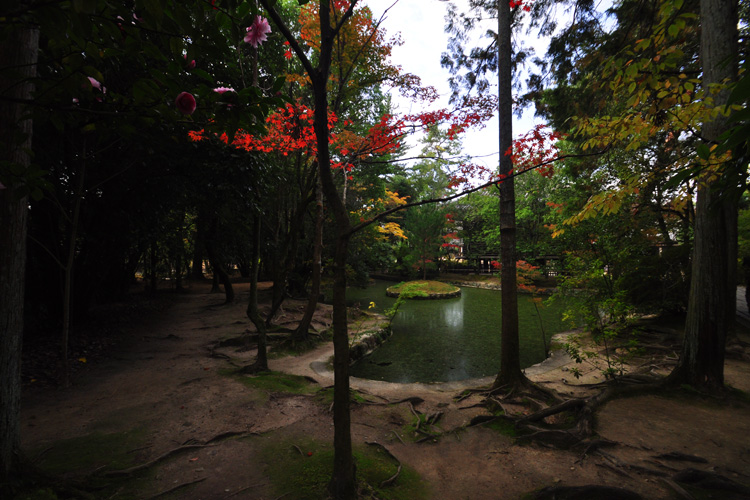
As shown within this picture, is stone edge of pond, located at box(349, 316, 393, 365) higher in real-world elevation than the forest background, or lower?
lower

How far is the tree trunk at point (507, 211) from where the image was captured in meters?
4.39

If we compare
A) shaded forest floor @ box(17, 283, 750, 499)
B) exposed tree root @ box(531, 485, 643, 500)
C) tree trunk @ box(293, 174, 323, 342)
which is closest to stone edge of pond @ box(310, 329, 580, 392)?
shaded forest floor @ box(17, 283, 750, 499)

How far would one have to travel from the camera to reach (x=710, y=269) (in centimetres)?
375

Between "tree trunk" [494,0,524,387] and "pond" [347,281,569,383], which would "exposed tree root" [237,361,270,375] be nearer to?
"pond" [347,281,569,383]

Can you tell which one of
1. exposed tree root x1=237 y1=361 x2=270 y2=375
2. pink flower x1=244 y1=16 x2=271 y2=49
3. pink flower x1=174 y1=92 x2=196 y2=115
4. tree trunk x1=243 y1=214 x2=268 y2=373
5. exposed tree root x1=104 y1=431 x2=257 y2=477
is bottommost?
exposed tree root x1=237 y1=361 x2=270 y2=375

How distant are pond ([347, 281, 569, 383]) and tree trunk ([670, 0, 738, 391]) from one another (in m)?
Answer: 3.05

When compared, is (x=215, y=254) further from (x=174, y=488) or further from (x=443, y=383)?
(x=174, y=488)

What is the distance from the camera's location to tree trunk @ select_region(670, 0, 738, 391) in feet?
11.6

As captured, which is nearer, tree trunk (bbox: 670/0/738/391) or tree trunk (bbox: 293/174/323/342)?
tree trunk (bbox: 670/0/738/391)

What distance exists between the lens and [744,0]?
15.7 feet

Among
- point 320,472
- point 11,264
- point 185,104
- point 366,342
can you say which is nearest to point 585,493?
point 320,472

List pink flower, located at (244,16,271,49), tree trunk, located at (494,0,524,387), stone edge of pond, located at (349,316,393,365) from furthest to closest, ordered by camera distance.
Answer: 1. stone edge of pond, located at (349,316,393,365)
2. tree trunk, located at (494,0,524,387)
3. pink flower, located at (244,16,271,49)

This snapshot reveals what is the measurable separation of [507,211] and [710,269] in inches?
94.4

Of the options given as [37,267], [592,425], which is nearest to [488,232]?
[592,425]
